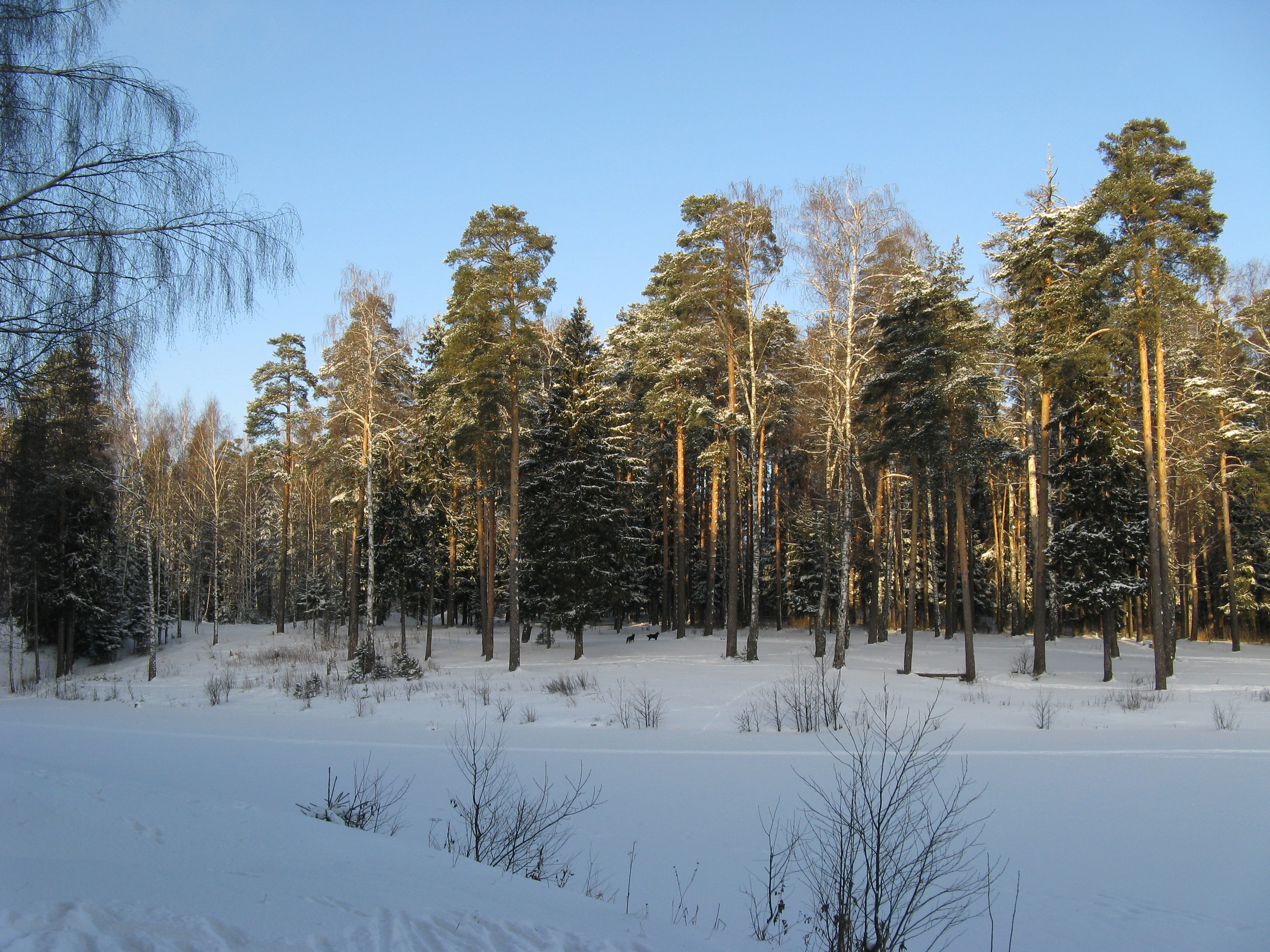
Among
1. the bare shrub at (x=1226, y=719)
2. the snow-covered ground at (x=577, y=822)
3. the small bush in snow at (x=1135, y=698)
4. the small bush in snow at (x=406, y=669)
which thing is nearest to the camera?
the snow-covered ground at (x=577, y=822)

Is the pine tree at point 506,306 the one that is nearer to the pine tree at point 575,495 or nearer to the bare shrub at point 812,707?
the pine tree at point 575,495

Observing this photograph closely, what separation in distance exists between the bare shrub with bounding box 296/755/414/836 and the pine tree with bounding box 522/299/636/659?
19.2m

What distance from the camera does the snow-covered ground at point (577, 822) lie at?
293cm

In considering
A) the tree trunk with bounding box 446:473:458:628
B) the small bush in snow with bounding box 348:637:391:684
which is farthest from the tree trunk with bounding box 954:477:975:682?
the tree trunk with bounding box 446:473:458:628

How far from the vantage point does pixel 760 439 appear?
1304 inches

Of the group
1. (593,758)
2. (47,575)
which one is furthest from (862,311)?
(47,575)

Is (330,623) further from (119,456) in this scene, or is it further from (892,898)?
(892,898)

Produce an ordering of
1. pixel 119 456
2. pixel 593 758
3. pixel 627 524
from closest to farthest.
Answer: pixel 593 758, pixel 119 456, pixel 627 524

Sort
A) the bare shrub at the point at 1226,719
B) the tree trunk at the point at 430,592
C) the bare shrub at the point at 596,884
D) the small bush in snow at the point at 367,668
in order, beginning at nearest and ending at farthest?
the bare shrub at the point at 596,884
the bare shrub at the point at 1226,719
the small bush in snow at the point at 367,668
the tree trunk at the point at 430,592

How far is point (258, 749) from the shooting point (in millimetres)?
9688

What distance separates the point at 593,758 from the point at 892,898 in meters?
5.26

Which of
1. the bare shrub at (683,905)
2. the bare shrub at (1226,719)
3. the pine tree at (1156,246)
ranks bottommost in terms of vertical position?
the bare shrub at (1226,719)

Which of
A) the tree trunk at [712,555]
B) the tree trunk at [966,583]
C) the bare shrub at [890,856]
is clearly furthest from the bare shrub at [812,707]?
the tree trunk at [712,555]

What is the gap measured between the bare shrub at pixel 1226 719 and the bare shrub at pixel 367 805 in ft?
40.5
